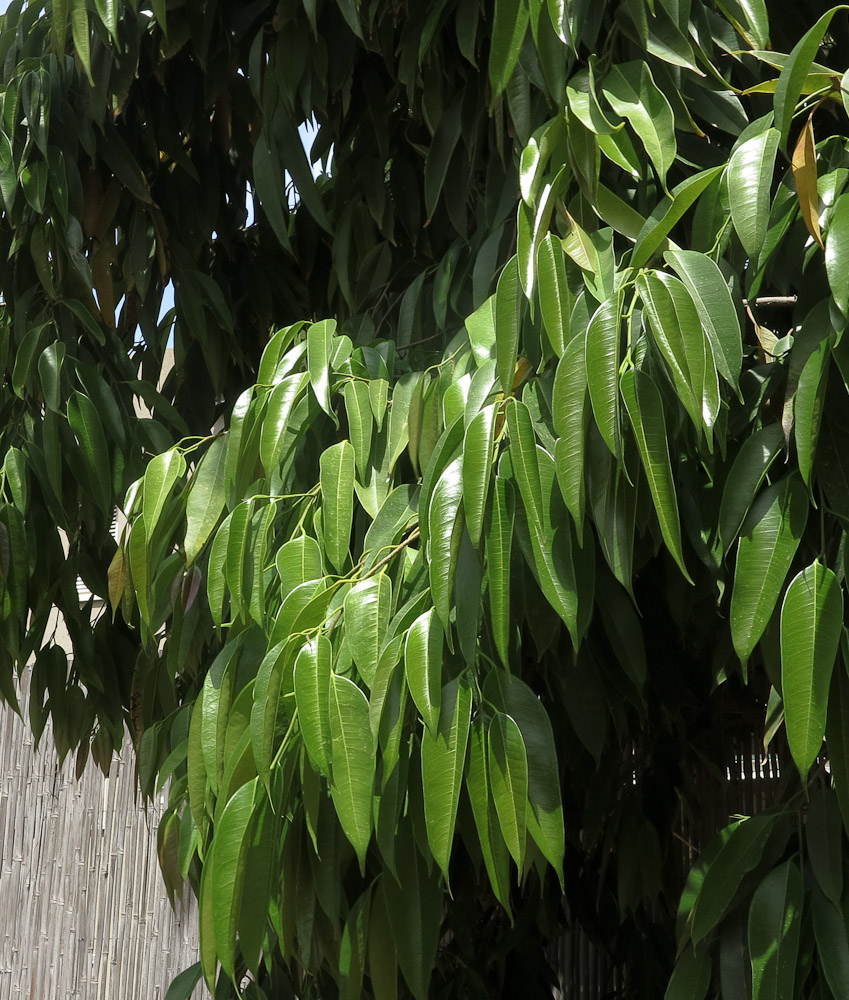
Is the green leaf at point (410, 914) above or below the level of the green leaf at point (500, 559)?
below

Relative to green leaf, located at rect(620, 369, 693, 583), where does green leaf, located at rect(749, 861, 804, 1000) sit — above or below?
below

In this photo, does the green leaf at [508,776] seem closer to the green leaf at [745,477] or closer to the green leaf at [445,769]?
the green leaf at [445,769]

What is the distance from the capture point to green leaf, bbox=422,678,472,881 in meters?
0.68

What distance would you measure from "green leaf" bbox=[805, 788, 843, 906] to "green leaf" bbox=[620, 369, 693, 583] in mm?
219

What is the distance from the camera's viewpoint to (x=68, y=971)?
2.89 m

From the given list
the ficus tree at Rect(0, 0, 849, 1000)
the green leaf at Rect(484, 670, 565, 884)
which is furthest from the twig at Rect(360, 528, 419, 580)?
the green leaf at Rect(484, 670, 565, 884)

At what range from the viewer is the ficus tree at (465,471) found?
0.70 metres

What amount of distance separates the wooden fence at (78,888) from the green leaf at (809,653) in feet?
7.06

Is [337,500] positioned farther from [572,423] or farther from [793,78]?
[793,78]

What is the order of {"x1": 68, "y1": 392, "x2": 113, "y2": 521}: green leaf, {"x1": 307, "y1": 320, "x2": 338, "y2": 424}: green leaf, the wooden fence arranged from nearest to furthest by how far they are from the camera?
{"x1": 307, "y1": 320, "x2": 338, "y2": 424}: green leaf < {"x1": 68, "y1": 392, "x2": 113, "y2": 521}: green leaf < the wooden fence

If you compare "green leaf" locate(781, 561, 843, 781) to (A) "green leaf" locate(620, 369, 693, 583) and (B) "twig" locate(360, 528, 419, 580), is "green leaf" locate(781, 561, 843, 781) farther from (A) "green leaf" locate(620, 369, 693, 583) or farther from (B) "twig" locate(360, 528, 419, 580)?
(B) "twig" locate(360, 528, 419, 580)

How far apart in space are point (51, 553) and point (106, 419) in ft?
0.57

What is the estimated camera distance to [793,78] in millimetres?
674

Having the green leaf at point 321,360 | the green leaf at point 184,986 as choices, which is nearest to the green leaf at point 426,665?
the green leaf at point 321,360
